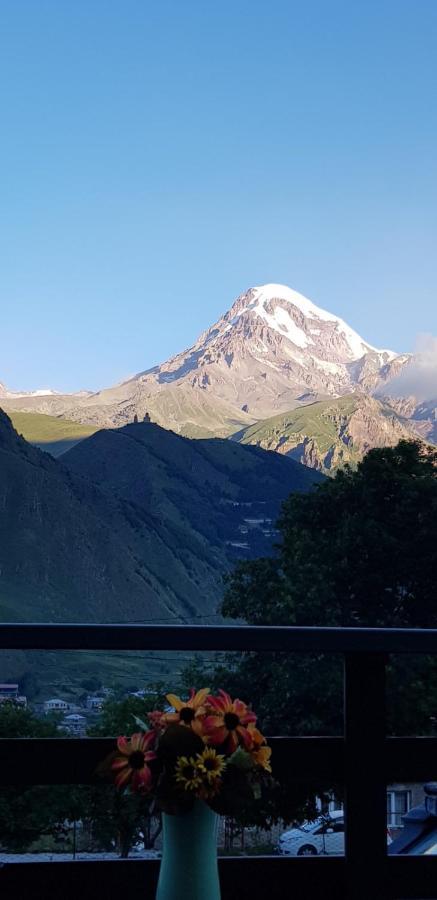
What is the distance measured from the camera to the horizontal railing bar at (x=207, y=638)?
2062mm

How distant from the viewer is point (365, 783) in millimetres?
2141

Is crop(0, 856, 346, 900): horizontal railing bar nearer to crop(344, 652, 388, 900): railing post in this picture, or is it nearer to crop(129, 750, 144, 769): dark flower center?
crop(344, 652, 388, 900): railing post

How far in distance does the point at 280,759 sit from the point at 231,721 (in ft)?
1.17

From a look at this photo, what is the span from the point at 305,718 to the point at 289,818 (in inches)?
643

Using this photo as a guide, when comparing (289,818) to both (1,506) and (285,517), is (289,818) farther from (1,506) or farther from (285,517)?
(1,506)

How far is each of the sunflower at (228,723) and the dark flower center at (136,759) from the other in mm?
117

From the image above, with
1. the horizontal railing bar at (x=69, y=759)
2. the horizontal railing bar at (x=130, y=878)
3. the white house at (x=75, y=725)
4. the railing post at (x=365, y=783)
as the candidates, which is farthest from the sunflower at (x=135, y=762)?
the white house at (x=75, y=725)

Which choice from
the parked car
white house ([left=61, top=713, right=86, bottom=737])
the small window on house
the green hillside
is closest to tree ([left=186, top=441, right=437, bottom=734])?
white house ([left=61, top=713, right=86, bottom=737])

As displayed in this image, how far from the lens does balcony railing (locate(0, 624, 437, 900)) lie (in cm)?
207

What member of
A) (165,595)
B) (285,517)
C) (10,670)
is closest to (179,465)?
(165,595)

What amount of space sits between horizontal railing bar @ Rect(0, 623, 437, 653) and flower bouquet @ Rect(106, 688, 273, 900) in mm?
281

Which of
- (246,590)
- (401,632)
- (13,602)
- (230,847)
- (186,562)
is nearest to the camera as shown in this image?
(401,632)

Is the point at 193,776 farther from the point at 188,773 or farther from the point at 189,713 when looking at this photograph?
the point at 189,713

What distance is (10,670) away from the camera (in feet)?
202
